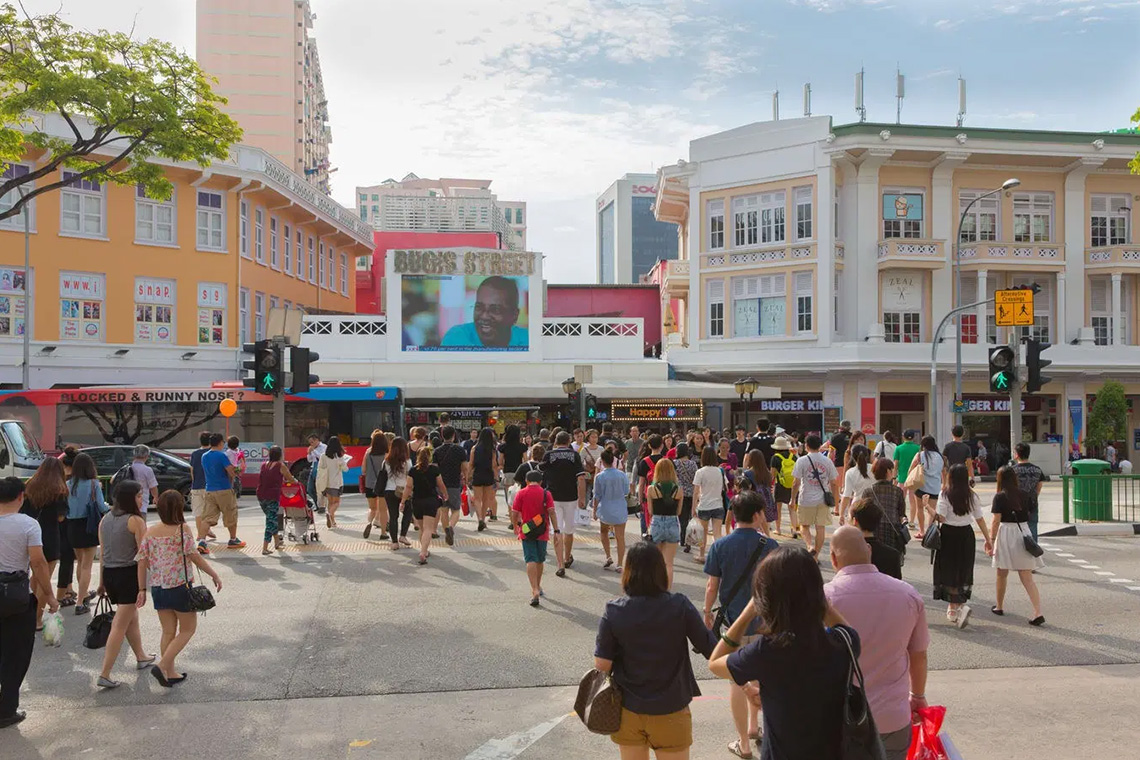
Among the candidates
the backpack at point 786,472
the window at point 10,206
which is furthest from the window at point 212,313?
the backpack at point 786,472

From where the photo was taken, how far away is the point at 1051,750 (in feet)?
20.0

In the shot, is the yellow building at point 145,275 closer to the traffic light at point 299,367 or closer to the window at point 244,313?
the window at point 244,313

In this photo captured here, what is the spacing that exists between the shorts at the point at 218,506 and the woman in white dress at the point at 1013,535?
10.3 m

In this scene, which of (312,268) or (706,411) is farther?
(312,268)

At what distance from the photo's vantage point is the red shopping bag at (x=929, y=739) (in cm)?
423

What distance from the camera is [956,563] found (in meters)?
9.45

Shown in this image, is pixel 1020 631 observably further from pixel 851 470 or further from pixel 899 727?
pixel 899 727

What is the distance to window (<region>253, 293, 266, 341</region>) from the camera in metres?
37.4

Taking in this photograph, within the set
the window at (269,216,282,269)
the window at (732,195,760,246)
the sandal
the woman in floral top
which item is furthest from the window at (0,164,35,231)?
the sandal

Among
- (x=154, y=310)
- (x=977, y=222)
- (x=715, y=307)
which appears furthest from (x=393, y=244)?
(x=977, y=222)

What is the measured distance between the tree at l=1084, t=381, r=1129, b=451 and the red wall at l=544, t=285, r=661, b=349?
2008 cm

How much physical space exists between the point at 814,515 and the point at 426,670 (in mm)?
6557

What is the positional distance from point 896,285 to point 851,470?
24634 millimetres

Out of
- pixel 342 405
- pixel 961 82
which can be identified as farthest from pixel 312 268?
pixel 961 82
